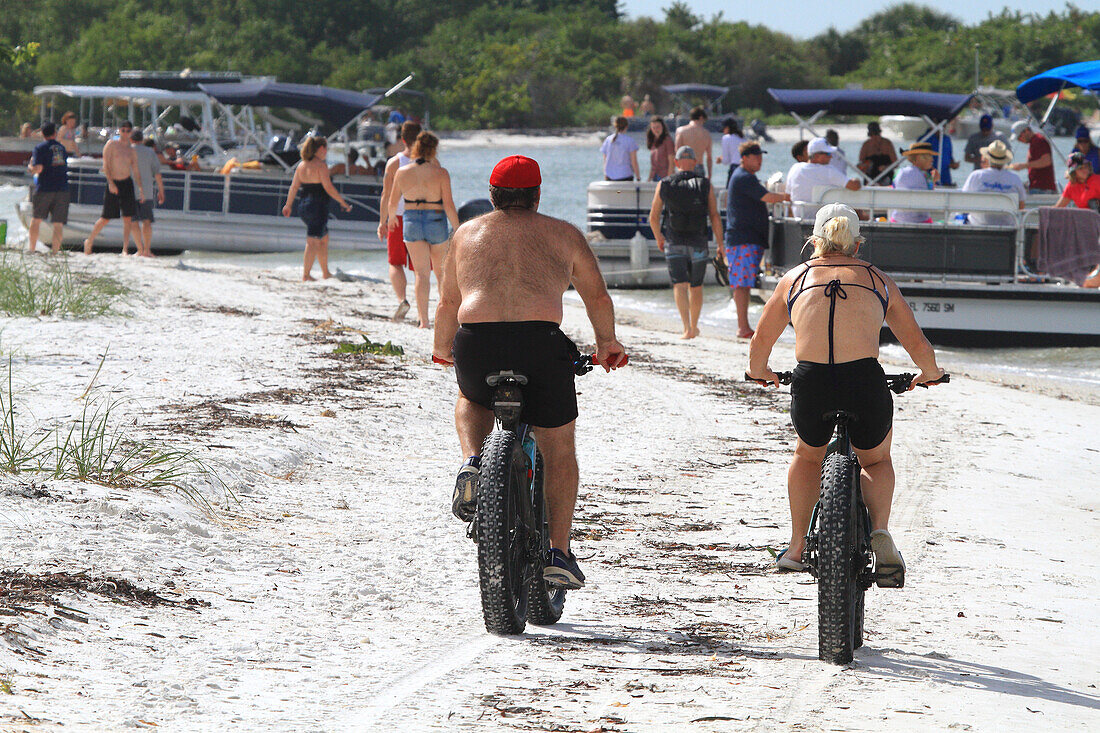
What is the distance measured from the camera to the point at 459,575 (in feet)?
17.5

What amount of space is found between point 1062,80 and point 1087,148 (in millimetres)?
1134

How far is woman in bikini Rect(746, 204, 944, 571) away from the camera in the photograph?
4.38m

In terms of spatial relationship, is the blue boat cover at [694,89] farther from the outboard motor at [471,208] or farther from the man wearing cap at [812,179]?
the man wearing cap at [812,179]

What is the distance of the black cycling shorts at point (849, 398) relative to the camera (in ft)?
14.3

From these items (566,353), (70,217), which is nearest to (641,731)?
(566,353)

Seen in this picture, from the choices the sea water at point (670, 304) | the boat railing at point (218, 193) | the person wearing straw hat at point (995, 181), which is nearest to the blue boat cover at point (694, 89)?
the sea water at point (670, 304)

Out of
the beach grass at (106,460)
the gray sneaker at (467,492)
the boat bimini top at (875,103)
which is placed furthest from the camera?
the boat bimini top at (875,103)

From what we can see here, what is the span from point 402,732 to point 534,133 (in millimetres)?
73966

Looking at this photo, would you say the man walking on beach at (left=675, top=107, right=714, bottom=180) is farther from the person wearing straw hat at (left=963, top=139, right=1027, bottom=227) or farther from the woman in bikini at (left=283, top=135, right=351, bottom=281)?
the woman in bikini at (left=283, top=135, right=351, bottom=281)

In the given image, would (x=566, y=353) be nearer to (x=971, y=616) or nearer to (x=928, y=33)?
(x=971, y=616)

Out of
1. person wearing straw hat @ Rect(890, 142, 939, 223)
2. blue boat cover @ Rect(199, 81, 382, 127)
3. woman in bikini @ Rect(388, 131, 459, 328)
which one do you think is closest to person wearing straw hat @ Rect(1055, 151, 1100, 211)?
person wearing straw hat @ Rect(890, 142, 939, 223)

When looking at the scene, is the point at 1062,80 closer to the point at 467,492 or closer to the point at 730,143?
the point at 730,143

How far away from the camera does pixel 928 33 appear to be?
94250 mm

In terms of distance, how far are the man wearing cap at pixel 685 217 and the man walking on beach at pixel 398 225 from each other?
2.25 m
